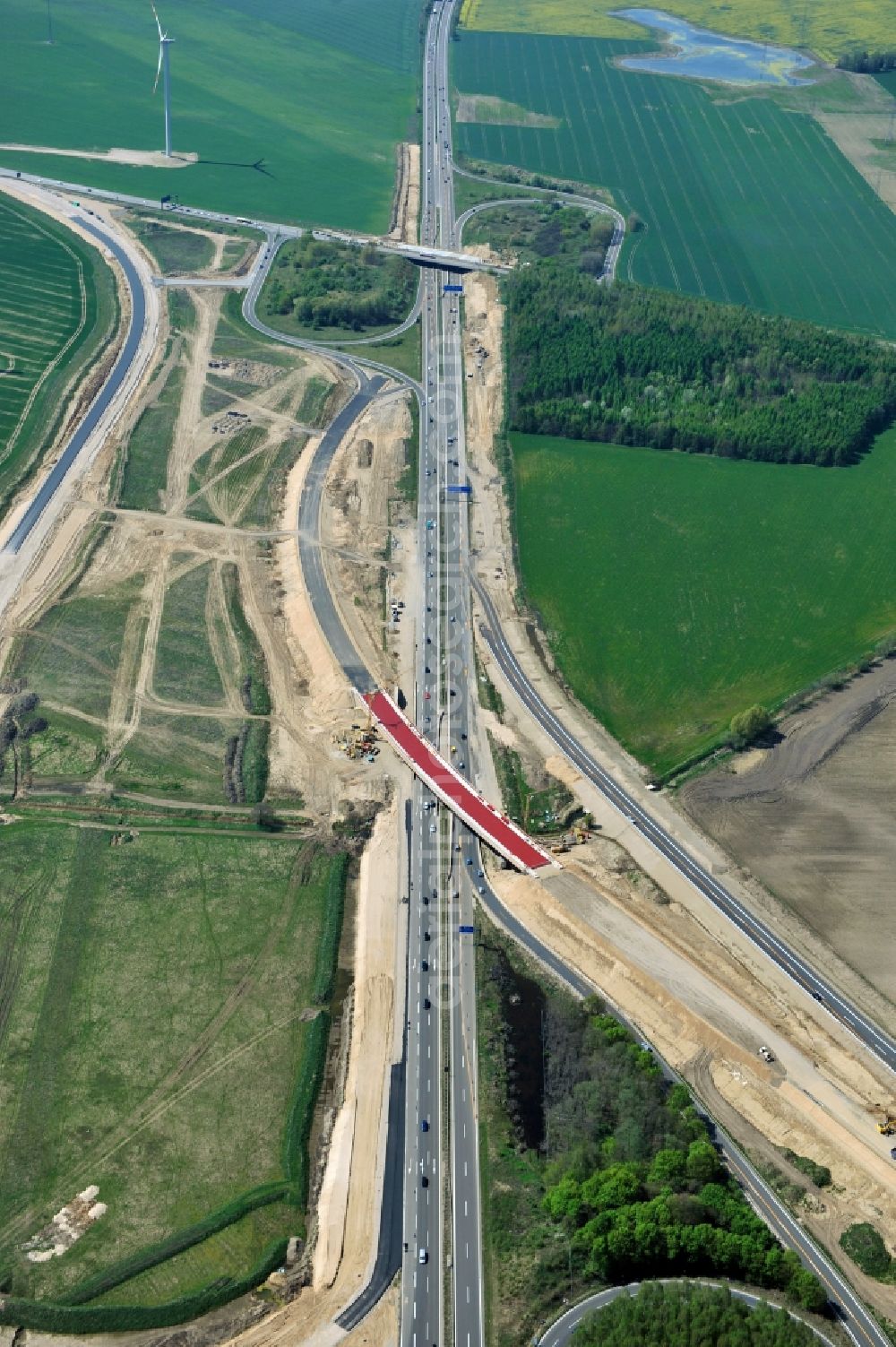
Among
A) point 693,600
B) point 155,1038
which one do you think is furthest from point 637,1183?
point 693,600

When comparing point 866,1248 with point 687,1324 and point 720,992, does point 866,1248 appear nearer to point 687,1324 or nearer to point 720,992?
point 687,1324

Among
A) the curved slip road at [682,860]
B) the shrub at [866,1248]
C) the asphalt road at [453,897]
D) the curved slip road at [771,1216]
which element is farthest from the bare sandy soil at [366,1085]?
the shrub at [866,1248]

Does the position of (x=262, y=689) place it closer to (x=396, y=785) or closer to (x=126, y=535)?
(x=396, y=785)

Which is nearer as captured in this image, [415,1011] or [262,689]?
[415,1011]

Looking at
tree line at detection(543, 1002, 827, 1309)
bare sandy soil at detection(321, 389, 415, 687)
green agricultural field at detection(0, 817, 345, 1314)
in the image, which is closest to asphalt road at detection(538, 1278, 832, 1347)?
tree line at detection(543, 1002, 827, 1309)

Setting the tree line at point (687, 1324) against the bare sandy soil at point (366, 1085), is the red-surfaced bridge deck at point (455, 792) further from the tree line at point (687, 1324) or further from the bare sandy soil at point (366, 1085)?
the tree line at point (687, 1324)

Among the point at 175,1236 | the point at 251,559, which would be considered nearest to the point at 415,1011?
the point at 175,1236

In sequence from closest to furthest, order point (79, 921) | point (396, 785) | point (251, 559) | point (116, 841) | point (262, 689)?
point (79, 921) → point (116, 841) → point (396, 785) → point (262, 689) → point (251, 559)
